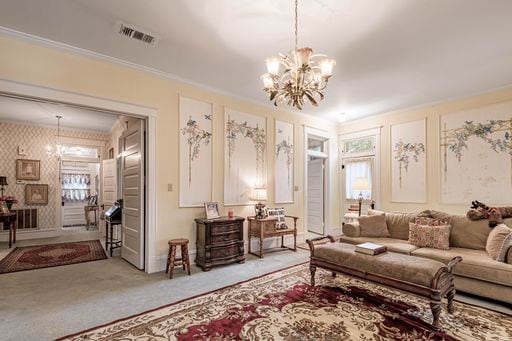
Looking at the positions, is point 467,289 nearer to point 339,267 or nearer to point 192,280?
point 339,267

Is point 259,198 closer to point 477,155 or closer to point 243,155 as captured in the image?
point 243,155

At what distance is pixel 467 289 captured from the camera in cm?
303

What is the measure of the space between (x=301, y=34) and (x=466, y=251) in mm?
3456

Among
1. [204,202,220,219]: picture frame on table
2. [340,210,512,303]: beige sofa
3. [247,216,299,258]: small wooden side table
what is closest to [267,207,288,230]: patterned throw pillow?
[247,216,299,258]: small wooden side table

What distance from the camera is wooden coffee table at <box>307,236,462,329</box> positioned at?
2.41 metres

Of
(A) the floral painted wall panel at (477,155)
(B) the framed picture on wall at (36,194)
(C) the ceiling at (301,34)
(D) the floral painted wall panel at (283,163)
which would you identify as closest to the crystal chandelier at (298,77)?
(C) the ceiling at (301,34)

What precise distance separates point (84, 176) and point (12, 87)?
25.0 feet

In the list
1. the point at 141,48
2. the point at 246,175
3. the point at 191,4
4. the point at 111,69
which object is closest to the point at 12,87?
the point at 111,69

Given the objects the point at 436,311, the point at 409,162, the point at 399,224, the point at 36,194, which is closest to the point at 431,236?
the point at 399,224

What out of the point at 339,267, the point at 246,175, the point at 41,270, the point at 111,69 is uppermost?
the point at 111,69

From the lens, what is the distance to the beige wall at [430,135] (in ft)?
15.8

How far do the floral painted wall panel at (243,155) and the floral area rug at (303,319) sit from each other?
6.73 ft

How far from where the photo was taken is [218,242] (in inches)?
163

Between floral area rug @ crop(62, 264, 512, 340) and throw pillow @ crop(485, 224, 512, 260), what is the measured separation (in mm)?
734
